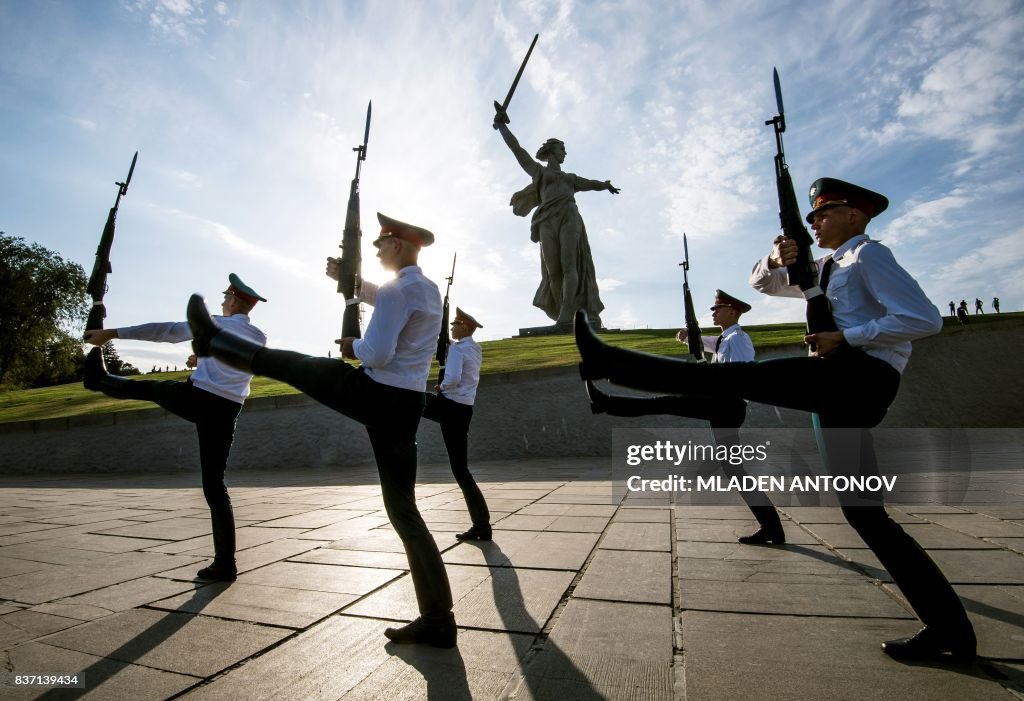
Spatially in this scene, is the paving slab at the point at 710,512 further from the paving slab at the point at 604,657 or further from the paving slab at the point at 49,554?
the paving slab at the point at 49,554

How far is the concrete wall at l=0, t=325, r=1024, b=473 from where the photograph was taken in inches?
495

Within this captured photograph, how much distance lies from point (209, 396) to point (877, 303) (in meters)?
3.96

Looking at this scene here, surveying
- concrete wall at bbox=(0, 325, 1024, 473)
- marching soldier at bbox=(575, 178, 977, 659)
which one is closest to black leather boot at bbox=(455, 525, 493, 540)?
marching soldier at bbox=(575, 178, 977, 659)

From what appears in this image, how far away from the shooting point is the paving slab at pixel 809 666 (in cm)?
193

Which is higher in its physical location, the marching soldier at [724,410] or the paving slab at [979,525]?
the marching soldier at [724,410]

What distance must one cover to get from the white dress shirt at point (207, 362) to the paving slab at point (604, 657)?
2.62 m

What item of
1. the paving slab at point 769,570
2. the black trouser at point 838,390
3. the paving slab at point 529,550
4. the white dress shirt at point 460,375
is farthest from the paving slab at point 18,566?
the paving slab at point 769,570

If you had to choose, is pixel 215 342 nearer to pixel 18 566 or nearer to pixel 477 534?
pixel 477 534

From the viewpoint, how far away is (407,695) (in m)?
1.97

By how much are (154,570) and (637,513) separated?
163 inches

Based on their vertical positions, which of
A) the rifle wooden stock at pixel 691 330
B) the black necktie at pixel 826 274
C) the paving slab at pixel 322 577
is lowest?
the paving slab at pixel 322 577

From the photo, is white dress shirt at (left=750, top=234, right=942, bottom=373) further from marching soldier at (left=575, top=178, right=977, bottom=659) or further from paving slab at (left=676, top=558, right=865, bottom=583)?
paving slab at (left=676, top=558, right=865, bottom=583)

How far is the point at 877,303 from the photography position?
2.48 m

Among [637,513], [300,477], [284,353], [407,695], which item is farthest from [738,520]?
[300,477]
